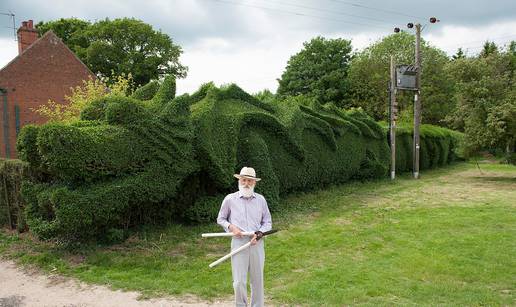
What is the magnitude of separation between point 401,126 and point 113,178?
1620 cm

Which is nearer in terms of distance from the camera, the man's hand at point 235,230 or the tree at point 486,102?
the man's hand at point 235,230

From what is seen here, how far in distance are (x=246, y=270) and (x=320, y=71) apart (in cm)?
A: 3295

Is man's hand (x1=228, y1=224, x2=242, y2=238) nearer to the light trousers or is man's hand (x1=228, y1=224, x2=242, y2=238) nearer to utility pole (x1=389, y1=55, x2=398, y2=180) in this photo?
the light trousers

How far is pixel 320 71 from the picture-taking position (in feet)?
120

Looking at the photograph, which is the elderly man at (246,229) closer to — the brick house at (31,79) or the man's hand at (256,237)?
the man's hand at (256,237)

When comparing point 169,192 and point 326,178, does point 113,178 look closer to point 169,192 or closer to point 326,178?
point 169,192

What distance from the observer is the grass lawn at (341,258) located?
19.6 ft

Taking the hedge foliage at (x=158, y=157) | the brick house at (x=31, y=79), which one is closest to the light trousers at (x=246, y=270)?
the hedge foliage at (x=158, y=157)

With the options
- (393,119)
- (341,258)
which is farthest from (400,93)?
(341,258)

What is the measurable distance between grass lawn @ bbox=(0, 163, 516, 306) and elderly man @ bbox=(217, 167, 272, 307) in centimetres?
89

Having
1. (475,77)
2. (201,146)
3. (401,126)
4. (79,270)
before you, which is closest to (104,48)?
(401,126)

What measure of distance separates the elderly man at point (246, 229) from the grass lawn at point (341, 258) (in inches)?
35.2

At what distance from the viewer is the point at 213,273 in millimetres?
6801

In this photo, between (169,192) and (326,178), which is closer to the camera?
(169,192)
